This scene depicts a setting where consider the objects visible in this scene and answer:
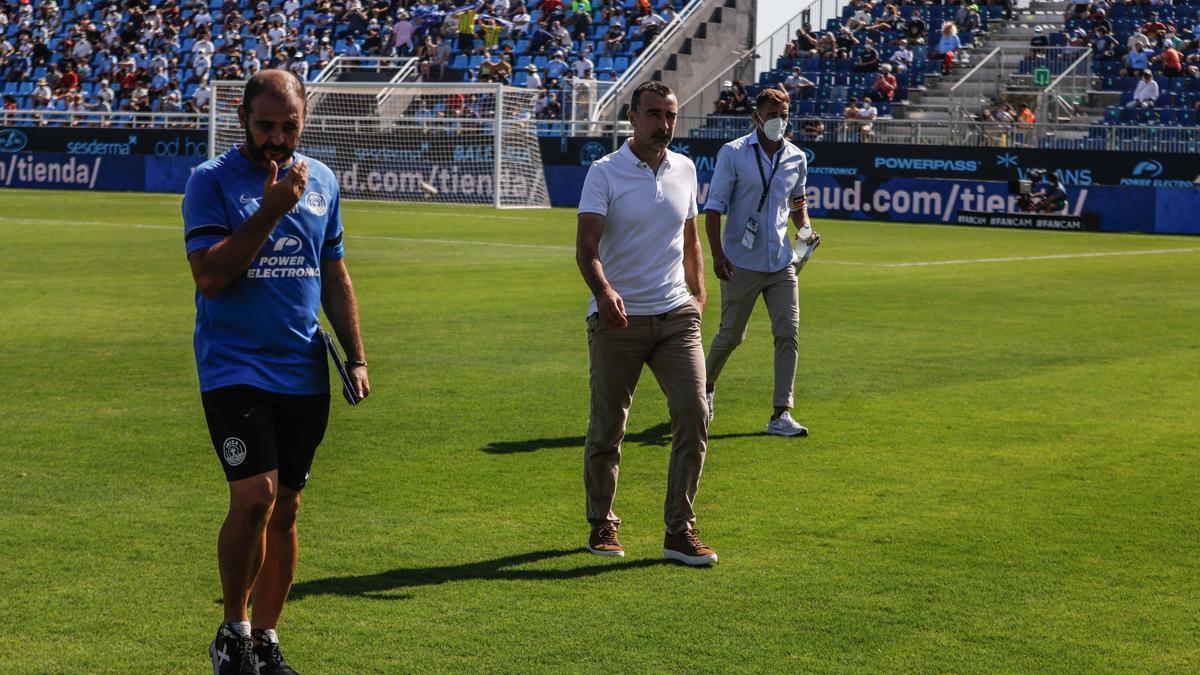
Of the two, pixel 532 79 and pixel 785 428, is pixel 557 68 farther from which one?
pixel 785 428

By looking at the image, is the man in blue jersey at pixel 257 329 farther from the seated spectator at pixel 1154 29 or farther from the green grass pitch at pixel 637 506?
the seated spectator at pixel 1154 29

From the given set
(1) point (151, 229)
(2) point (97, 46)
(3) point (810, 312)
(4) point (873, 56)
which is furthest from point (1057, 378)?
(2) point (97, 46)

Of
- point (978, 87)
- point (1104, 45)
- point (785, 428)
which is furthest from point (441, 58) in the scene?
point (785, 428)

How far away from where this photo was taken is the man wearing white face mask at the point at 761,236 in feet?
33.1

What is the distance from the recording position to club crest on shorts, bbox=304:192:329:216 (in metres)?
5.17

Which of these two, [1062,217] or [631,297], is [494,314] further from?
[1062,217]

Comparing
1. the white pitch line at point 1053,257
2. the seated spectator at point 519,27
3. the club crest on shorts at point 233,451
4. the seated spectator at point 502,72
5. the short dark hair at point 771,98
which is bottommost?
the white pitch line at point 1053,257

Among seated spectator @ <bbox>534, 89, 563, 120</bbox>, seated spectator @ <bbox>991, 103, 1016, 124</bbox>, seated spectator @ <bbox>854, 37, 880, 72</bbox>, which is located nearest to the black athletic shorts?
seated spectator @ <bbox>991, 103, 1016, 124</bbox>

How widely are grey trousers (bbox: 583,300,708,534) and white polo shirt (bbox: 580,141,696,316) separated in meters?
0.10

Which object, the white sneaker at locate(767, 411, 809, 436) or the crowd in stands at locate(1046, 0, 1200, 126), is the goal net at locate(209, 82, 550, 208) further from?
the white sneaker at locate(767, 411, 809, 436)

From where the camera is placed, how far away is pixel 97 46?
55.7 m

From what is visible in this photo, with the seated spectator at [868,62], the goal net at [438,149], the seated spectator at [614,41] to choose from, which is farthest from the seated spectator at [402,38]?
the seated spectator at [868,62]

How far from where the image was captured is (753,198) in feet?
33.3

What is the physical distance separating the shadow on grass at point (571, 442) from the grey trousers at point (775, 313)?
0.41m
